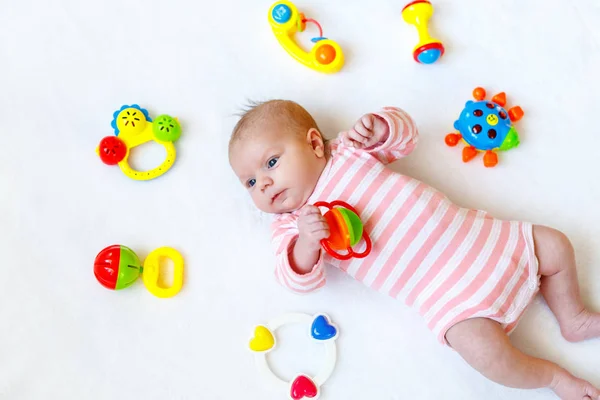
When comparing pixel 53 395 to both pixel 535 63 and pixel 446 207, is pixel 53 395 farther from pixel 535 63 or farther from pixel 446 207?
pixel 535 63

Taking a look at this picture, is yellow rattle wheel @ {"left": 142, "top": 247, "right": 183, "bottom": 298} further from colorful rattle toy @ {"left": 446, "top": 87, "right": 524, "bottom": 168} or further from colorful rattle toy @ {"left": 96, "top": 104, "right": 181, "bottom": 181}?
colorful rattle toy @ {"left": 446, "top": 87, "right": 524, "bottom": 168}

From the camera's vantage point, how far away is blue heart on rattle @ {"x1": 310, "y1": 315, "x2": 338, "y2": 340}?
1.16 metres

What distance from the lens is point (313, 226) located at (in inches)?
39.9

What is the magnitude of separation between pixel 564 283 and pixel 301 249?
510mm

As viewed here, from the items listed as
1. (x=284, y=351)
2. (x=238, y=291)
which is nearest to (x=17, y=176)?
(x=238, y=291)

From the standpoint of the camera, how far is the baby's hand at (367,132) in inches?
44.1

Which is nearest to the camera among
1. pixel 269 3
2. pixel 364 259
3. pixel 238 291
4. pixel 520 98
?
pixel 364 259

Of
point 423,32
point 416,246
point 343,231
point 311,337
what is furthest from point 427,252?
point 423,32

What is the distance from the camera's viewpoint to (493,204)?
4.10 feet

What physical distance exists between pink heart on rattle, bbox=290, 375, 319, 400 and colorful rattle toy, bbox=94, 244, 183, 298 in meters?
0.32

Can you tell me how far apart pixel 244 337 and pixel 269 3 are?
0.84 metres

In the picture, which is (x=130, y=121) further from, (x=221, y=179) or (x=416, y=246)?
(x=416, y=246)

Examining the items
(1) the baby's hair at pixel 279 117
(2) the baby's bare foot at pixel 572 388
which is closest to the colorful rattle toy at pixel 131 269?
(1) the baby's hair at pixel 279 117

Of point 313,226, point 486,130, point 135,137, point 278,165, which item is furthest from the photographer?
point 135,137
